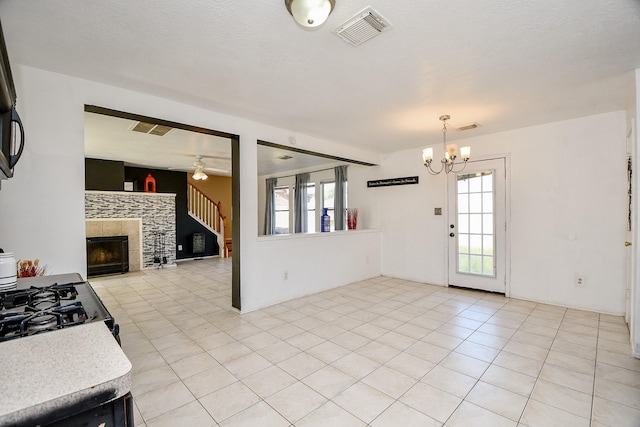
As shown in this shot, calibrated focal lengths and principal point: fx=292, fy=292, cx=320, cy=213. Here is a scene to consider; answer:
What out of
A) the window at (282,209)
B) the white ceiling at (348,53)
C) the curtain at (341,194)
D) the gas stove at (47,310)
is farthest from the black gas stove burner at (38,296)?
the window at (282,209)

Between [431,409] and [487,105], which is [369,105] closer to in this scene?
[487,105]

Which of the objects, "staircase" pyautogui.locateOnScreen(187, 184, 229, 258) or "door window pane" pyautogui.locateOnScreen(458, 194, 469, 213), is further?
"staircase" pyautogui.locateOnScreen(187, 184, 229, 258)

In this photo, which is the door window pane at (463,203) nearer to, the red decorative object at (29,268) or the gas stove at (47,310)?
the gas stove at (47,310)

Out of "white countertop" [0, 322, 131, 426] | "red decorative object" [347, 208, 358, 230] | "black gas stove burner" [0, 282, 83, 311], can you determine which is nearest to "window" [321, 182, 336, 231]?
"red decorative object" [347, 208, 358, 230]

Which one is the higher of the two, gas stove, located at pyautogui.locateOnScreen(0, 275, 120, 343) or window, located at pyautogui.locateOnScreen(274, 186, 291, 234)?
window, located at pyautogui.locateOnScreen(274, 186, 291, 234)

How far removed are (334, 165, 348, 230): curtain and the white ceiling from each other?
3306 millimetres

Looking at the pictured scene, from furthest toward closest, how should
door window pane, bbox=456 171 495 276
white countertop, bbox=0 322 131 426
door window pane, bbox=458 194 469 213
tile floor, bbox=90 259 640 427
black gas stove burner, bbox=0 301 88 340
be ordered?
door window pane, bbox=458 194 469 213 → door window pane, bbox=456 171 495 276 → tile floor, bbox=90 259 640 427 → black gas stove burner, bbox=0 301 88 340 → white countertop, bbox=0 322 131 426

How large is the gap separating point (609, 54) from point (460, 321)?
113 inches

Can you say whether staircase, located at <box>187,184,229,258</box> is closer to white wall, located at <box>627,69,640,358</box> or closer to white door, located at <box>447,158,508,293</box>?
white door, located at <box>447,158,508,293</box>

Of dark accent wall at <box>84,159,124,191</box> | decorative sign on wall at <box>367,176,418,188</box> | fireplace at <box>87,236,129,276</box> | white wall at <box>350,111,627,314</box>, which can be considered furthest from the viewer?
dark accent wall at <box>84,159,124,191</box>

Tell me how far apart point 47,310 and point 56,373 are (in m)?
0.65

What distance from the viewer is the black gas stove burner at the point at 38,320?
98 cm

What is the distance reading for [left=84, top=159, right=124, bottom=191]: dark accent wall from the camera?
644 cm

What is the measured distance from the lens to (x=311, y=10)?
5.33 feet
